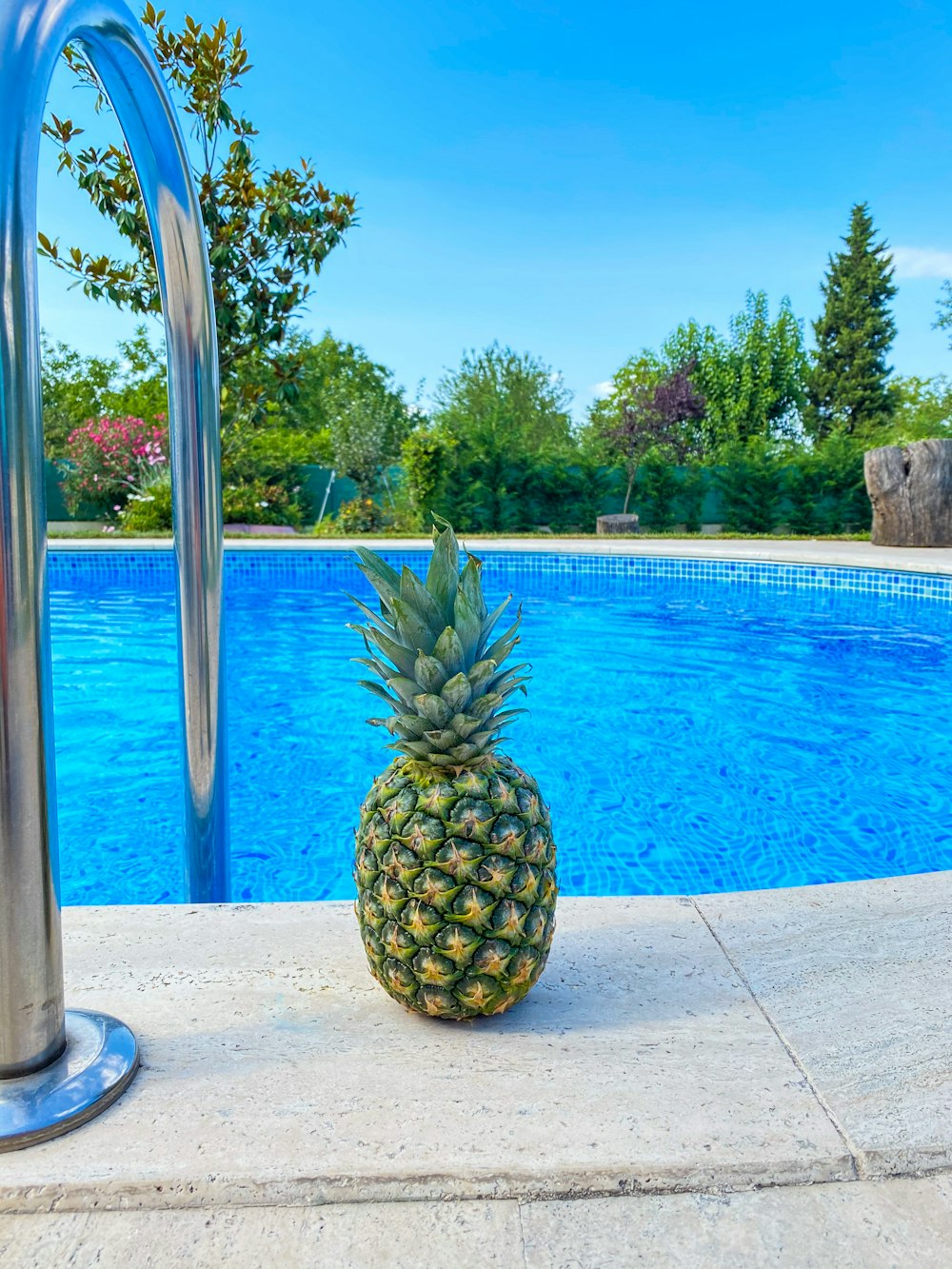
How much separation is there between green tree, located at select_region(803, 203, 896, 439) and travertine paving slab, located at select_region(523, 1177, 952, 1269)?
38979 mm

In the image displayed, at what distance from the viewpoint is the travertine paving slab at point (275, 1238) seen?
3.13 ft

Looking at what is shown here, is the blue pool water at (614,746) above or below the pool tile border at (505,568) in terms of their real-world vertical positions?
below

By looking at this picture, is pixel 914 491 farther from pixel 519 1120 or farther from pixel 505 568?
pixel 519 1120

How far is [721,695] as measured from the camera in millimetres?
6238

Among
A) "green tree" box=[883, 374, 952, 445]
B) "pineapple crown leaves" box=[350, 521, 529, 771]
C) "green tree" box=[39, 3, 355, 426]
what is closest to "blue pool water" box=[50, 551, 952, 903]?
"pineapple crown leaves" box=[350, 521, 529, 771]

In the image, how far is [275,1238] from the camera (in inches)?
39.1

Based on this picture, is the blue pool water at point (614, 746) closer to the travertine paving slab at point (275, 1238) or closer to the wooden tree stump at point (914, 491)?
the travertine paving slab at point (275, 1238)

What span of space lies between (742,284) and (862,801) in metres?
37.6

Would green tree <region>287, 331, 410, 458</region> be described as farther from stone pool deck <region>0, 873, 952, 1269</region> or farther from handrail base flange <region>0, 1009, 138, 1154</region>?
handrail base flange <region>0, 1009, 138, 1154</region>

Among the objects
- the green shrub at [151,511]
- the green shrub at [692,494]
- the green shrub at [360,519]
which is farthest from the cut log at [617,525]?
the green shrub at [151,511]

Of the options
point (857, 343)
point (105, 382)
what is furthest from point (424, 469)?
point (857, 343)

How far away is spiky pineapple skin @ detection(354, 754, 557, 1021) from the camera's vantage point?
Answer: 1.34m

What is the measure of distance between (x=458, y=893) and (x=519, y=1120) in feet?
1.04

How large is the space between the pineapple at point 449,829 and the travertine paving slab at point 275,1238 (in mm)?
366
